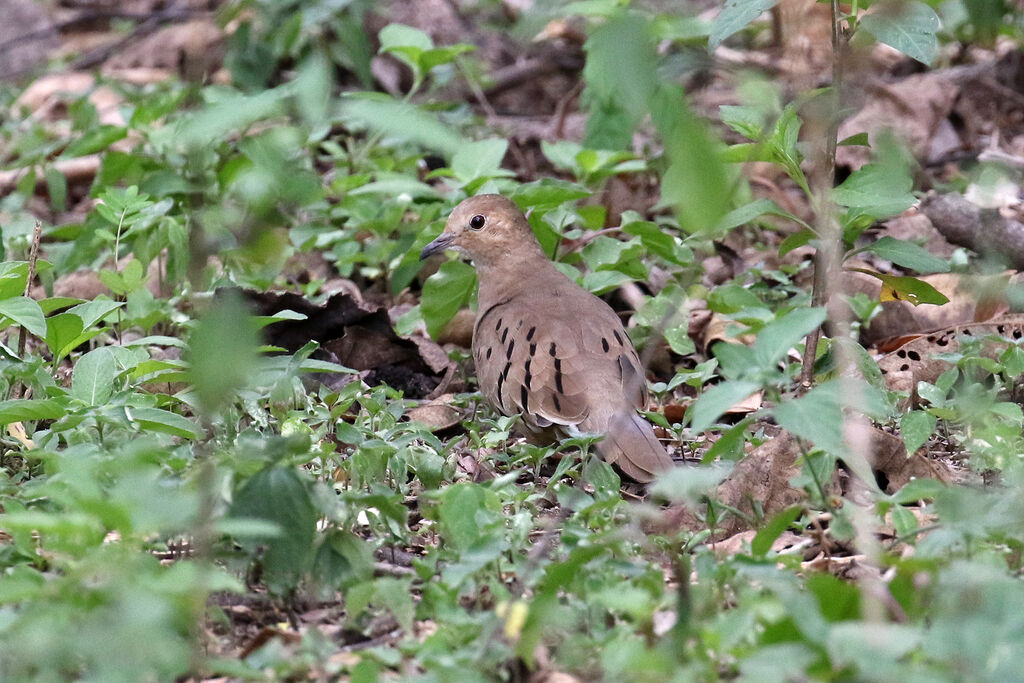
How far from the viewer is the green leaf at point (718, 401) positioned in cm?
266

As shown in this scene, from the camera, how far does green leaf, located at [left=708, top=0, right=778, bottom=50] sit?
12.9 feet

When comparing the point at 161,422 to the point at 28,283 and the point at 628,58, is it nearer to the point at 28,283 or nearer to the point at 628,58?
→ the point at 28,283

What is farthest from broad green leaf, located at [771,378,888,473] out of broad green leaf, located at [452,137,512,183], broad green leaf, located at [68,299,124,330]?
broad green leaf, located at [452,137,512,183]

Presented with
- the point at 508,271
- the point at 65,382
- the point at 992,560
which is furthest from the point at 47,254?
the point at 992,560

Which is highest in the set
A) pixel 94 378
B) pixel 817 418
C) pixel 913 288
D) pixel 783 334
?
pixel 783 334

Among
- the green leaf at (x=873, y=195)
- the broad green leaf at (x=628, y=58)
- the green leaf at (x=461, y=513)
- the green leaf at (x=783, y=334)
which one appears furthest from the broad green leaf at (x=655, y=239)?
the broad green leaf at (x=628, y=58)

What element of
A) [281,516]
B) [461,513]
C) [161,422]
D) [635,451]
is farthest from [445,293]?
[281,516]

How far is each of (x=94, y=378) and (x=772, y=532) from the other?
222 cm

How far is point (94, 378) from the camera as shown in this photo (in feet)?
13.1

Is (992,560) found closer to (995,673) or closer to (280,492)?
(995,673)

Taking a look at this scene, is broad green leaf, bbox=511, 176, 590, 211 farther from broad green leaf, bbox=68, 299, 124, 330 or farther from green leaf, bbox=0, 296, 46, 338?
green leaf, bbox=0, 296, 46, 338

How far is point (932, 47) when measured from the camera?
4020 mm

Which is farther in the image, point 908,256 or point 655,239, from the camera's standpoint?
point 655,239

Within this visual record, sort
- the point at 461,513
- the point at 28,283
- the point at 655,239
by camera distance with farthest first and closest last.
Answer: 1. the point at 655,239
2. the point at 28,283
3. the point at 461,513
